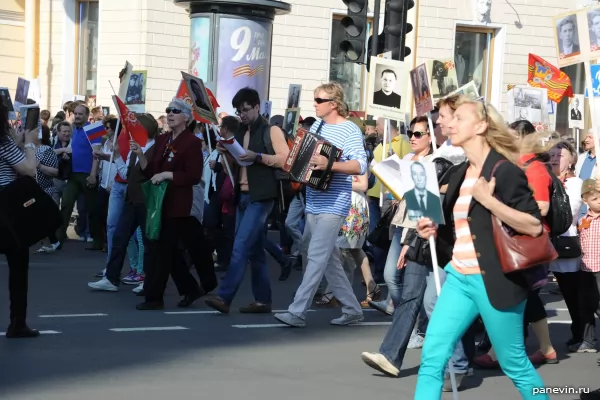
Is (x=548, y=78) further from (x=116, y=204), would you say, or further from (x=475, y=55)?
(x=475, y=55)

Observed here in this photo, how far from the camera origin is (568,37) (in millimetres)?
9492

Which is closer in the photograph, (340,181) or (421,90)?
(340,181)

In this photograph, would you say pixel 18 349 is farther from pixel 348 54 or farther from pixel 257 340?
pixel 348 54

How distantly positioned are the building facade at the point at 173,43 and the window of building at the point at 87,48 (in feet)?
0.08

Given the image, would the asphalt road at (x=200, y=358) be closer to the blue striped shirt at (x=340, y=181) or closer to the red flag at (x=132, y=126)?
the blue striped shirt at (x=340, y=181)

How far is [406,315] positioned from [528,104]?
841 cm

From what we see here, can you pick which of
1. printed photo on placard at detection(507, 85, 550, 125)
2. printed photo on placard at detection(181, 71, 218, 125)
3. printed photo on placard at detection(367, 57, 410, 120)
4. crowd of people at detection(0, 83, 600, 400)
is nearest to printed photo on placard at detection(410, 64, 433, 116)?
crowd of people at detection(0, 83, 600, 400)

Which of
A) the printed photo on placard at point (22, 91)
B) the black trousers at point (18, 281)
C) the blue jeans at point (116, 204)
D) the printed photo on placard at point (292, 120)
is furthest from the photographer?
the printed photo on placard at point (22, 91)

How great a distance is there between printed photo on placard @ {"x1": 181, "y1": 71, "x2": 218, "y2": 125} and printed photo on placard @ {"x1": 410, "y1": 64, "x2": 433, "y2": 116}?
205cm

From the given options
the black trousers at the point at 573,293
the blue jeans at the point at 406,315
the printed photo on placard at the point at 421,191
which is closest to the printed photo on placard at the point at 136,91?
the black trousers at the point at 573,293

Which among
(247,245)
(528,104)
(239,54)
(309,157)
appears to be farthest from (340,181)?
(239,54)

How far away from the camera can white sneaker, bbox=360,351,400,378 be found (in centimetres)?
755

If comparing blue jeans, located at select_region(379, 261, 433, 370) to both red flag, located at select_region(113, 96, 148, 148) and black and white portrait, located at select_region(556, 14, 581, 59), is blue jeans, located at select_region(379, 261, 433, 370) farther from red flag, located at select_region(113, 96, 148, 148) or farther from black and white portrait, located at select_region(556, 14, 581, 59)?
Result: red flag, located at select_region(113, 96, 148, 148)

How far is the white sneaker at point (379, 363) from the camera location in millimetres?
7551
